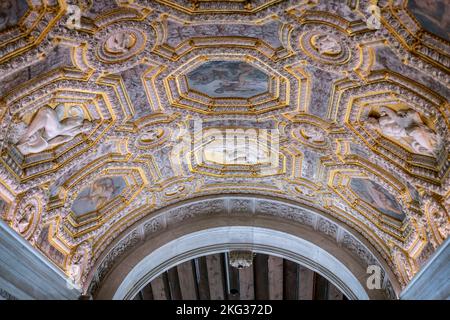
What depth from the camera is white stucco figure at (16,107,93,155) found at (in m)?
9.97

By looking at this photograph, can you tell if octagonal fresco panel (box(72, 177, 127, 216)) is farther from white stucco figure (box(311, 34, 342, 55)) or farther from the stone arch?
white stucco figure (box(311, 34, 342, 55))

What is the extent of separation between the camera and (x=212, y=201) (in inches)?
610

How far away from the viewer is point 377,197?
12.8 metres

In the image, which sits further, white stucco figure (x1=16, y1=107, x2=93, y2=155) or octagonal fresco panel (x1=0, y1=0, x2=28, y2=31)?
white stucco figure (x1=16, y1=107, x2=93, y2=155)

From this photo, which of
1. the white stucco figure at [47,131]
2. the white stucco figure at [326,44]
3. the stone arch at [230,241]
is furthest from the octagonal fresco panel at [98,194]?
the white stucco figure at [326,44]

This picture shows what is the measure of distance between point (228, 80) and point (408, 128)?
3630 mm

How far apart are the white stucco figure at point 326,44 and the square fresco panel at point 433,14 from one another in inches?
65.0

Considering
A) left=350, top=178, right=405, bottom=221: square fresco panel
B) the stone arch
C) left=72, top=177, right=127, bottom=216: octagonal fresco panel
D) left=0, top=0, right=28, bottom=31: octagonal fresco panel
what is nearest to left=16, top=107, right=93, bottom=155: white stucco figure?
left=0, top=0, right=28, bottom=31: octagonal fresco panel

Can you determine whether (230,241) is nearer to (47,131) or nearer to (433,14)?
(47,131)

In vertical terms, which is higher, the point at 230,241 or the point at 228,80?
the point at 228,80

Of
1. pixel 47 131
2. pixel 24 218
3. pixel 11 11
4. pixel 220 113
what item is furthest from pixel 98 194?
pixel 11 11

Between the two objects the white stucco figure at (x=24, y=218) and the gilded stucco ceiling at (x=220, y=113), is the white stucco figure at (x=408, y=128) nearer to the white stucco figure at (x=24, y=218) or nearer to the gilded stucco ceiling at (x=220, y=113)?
the gilded stucco ceiling at (x=220, y=113)

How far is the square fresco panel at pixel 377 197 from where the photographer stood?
12477 mm

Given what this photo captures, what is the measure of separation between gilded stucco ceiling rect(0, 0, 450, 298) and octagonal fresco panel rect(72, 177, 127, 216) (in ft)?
0.17
